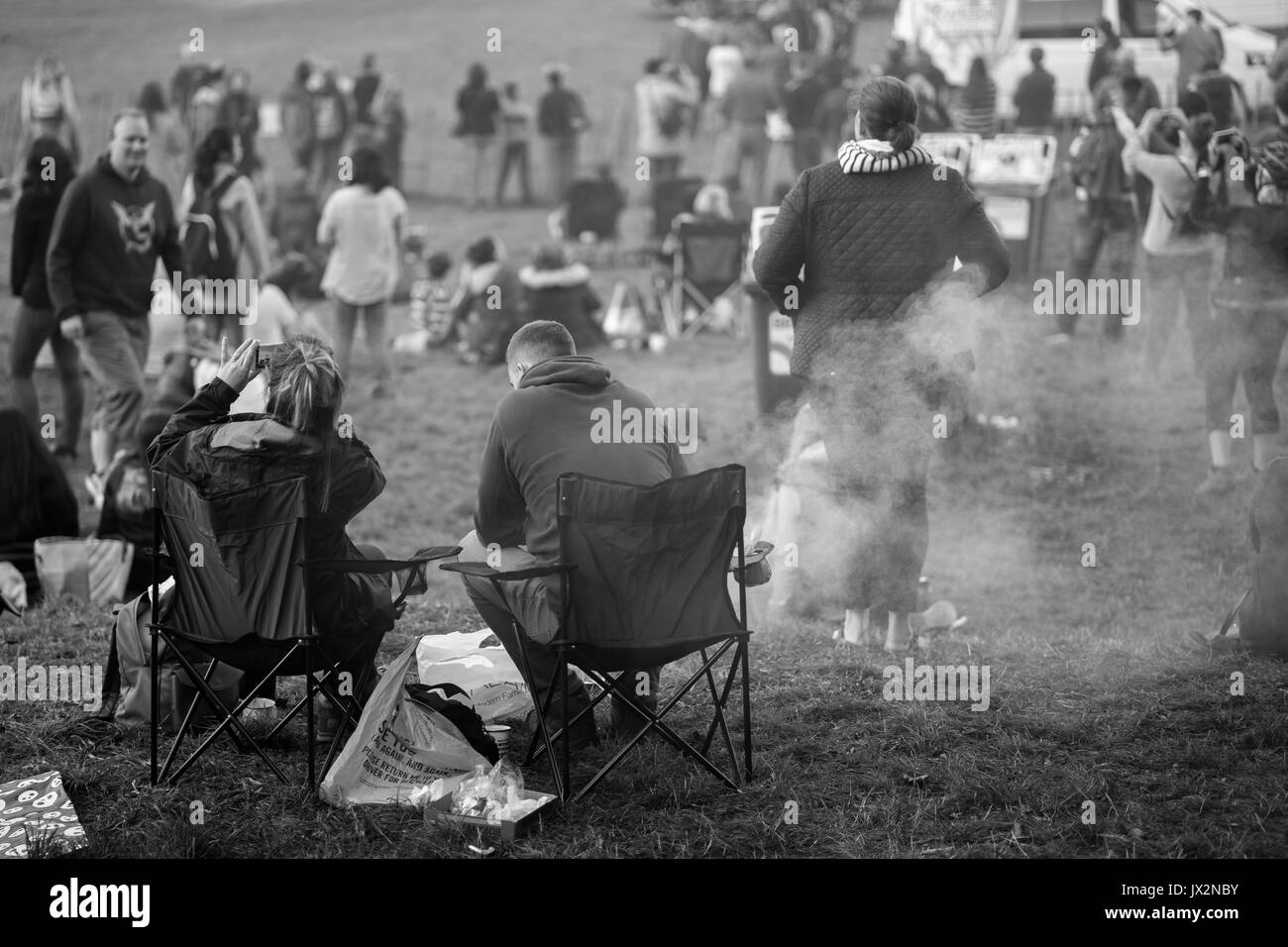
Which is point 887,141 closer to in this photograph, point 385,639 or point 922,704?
point 922,704

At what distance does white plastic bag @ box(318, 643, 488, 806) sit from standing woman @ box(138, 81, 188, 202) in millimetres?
13138

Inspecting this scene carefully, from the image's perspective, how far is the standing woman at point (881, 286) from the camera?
5.11 m

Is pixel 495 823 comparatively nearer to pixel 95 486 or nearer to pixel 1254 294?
pixel 1254 294

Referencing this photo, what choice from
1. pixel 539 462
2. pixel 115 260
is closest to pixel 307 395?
pixel 539 462

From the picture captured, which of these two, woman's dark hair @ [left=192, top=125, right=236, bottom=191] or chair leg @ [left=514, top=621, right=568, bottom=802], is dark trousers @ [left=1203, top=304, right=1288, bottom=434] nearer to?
chair leg @ [left=514, top=621, right=568, bottom=802]

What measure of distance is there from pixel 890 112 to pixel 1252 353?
3538mm

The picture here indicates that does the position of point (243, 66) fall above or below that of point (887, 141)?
above

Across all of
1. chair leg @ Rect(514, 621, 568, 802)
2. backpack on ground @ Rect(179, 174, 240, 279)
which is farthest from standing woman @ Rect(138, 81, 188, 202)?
chair leg @ Rect(514, 621, 568, 802)

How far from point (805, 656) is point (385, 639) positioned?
5.35ft

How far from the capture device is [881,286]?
518cm

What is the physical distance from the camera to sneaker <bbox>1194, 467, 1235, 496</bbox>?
8.34m
